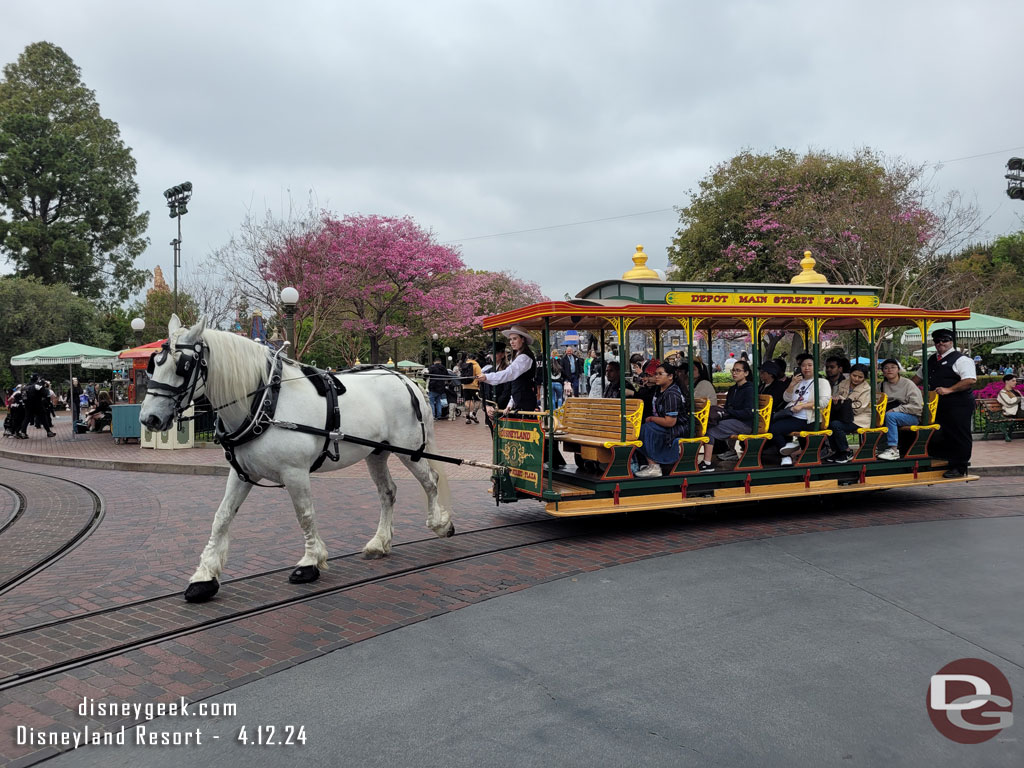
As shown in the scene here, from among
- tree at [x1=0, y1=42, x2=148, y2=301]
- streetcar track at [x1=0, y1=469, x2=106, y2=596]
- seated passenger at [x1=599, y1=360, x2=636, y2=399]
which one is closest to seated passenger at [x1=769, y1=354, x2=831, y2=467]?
seated passenger at [x1=599, y1=360, x2=636, y2=399]

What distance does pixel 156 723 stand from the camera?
3.58 m

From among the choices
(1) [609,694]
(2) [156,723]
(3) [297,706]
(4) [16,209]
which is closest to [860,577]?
(1) [609,694]

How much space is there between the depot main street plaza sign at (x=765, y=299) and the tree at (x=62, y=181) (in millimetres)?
39436

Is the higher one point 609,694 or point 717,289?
point 717,289

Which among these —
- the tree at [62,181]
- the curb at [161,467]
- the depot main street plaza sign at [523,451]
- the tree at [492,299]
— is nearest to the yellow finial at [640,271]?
the depot main street plaza sign at [523,451]

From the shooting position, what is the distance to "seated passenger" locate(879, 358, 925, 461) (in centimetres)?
883

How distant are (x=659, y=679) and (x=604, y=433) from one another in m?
4.05

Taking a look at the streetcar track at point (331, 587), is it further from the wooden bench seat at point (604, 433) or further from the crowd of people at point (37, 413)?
the crowd of people at point (37, 413)

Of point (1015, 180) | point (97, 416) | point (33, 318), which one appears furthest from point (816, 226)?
point (33, 318)

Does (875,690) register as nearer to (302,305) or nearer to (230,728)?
(230,728)

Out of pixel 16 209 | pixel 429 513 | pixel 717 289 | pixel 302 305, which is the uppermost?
pixel 16 209

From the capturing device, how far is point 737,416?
834 cm

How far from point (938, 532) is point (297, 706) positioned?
6414mm

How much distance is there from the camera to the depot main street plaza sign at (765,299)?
7621mm
